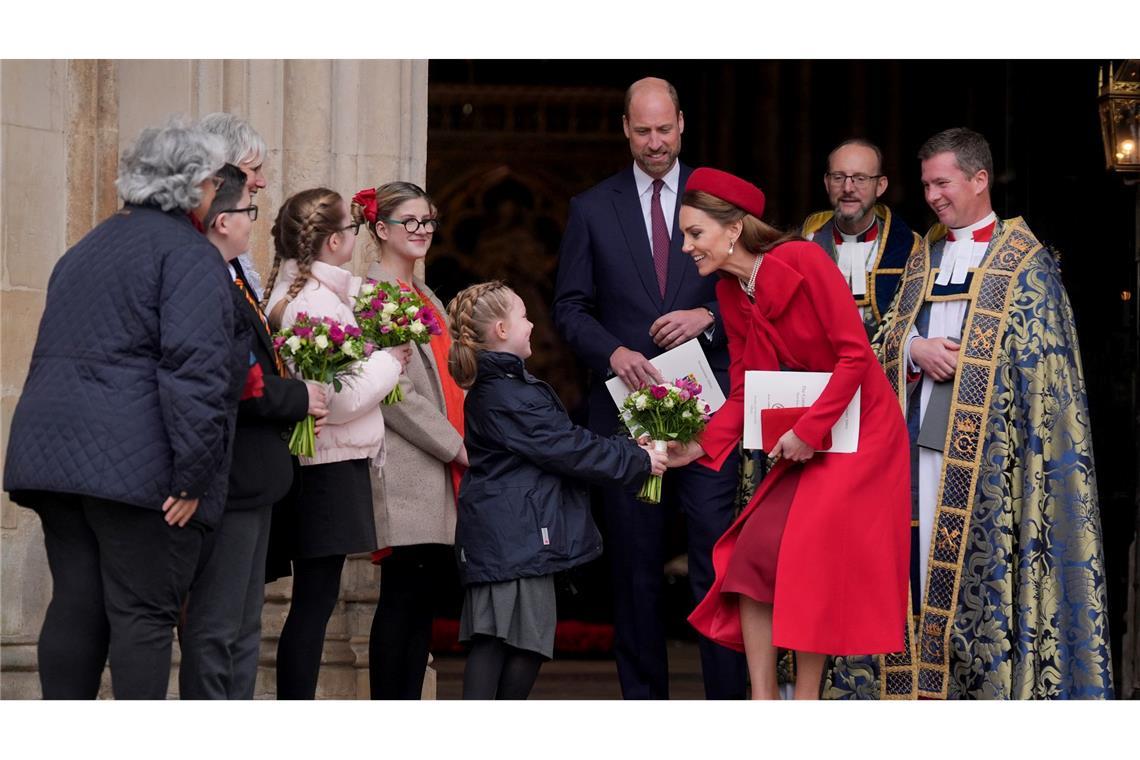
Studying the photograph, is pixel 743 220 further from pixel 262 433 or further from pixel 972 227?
pixel 262 433

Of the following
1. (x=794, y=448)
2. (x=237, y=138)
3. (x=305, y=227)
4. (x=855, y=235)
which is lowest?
(x=794, y=448)

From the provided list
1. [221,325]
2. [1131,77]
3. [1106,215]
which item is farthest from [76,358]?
[1106,215]

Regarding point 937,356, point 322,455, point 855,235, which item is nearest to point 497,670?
point 322,455

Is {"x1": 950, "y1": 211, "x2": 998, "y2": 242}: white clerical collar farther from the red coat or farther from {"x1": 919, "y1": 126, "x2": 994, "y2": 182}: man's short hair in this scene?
the red coat

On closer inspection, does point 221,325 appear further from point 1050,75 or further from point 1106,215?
point 1050,75

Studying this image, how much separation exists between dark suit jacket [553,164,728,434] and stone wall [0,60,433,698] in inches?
30.8

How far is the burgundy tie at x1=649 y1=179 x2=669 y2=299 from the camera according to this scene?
678 cm

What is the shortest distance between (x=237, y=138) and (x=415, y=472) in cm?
126

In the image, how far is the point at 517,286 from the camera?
12648 mm

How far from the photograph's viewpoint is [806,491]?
5637mm

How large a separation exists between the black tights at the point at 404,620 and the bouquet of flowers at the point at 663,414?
0.74m

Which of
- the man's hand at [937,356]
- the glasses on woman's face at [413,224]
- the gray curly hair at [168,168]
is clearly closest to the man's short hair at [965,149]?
the man's hand at [937,356]

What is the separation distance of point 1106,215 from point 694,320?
115 inches

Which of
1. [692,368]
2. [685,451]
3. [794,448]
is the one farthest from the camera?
[692,368]
